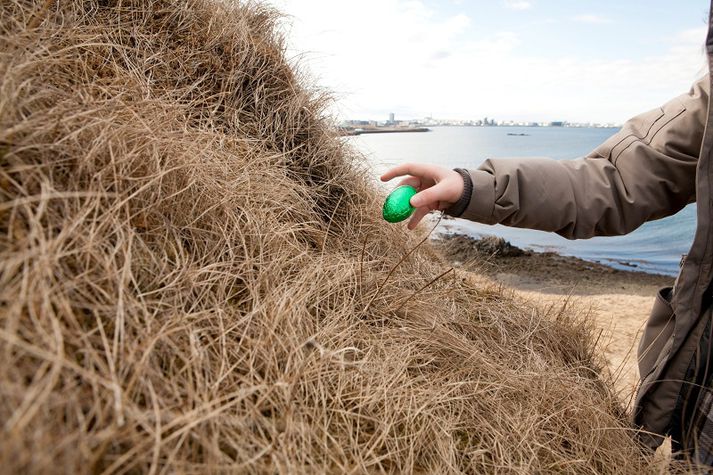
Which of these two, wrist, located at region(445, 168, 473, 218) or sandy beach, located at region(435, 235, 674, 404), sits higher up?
wrist, located at region(445, 168, 473, 218)

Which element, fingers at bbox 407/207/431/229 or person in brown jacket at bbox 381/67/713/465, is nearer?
person in brown jacket at bbox 381/67/713/465

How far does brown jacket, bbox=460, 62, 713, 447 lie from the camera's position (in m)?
1.73

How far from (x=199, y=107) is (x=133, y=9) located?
667mm

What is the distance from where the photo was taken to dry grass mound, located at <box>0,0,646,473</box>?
2.76 feet

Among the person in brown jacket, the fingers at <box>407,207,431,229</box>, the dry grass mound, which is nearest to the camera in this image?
the dry grass mound

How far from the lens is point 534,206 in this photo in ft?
6.09

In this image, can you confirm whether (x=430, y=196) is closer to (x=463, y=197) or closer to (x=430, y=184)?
(x=463, y=197)

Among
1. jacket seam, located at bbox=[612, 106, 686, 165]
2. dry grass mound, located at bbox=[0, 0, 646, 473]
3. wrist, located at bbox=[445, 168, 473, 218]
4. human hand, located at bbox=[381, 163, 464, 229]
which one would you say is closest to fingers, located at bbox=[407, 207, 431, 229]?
human hand, located at bbox=[381, 163, 464, 229]

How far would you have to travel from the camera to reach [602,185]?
1859 mm

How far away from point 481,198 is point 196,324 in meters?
1.19

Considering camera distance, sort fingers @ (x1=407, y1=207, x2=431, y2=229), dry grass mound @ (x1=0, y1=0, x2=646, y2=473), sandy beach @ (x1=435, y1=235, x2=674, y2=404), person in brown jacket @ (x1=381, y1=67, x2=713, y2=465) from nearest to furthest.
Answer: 1. dry grass mound @ (x1=0, y1=0, x2=646, y2=473)
2. person in brown jacket @ (x1=381, y1=67, x2=713, y2=465)
3. fingers @ (x1=407, y1=207, x2=431, y2=229)
4. sandy beach @ (x1=435, y1=235, x2=674, y2=404)

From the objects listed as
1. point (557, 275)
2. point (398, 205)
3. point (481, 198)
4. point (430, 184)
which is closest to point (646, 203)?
point (481, 198)

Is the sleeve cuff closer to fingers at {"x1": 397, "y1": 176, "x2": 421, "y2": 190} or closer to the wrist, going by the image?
the wrist

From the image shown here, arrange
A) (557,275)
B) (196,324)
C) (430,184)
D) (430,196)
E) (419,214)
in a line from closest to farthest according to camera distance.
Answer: (196,324)
(430,196)
(419,214)
(430,184)
(557,275)
